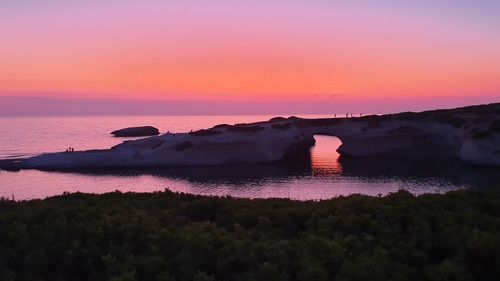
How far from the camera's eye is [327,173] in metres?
60.5

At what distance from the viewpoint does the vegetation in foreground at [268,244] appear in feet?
29.8

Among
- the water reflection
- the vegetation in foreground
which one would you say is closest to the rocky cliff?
the water reflection

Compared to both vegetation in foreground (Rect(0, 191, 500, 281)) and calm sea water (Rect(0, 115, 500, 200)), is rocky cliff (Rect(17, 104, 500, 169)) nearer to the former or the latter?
calm sea water (Rect(0, 115, 500, 200))

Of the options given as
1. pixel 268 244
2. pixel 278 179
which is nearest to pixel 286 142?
pixel 278 179

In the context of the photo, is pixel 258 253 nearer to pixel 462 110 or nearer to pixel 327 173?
pixel 327 173

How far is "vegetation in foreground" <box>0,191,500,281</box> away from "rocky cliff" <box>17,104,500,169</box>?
2221 inches

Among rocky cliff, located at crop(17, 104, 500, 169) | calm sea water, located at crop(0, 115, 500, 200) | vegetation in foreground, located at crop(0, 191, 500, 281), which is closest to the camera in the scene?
vegetation in foreground, located at crop(0, 191, 500, 281)

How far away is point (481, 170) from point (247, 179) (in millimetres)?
29371

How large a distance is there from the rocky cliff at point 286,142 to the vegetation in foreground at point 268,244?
56417 millimetres

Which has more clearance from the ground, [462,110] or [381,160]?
[462,110]

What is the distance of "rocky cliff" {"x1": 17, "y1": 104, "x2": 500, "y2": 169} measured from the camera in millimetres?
69125

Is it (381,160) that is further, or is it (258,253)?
(381,160)

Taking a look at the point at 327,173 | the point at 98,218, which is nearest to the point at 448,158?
the point at 327,173

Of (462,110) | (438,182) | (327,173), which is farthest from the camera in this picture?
(462,110)
